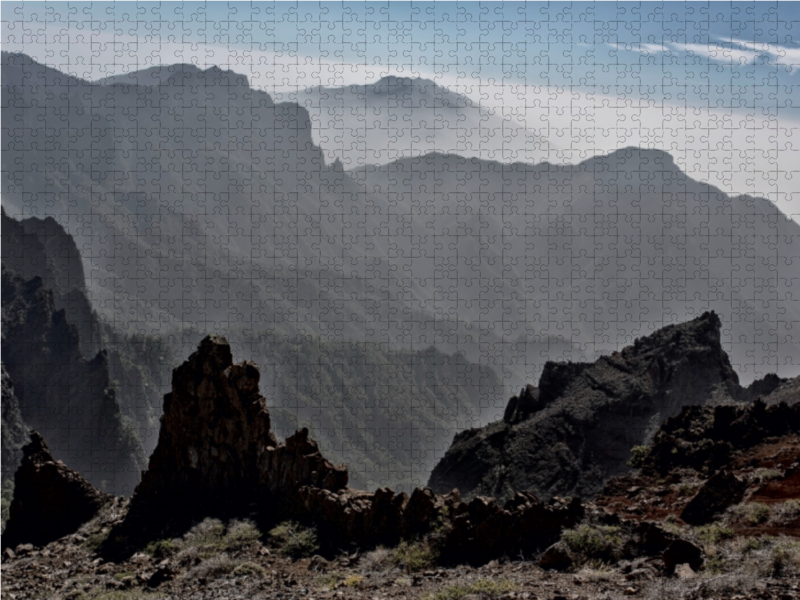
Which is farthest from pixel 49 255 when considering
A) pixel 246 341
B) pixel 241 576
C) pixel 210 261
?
pixel 241 576

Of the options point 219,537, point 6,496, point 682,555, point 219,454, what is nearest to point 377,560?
point 219,537

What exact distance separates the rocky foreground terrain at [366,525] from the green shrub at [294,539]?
2.1 inches

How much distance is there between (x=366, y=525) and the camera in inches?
792

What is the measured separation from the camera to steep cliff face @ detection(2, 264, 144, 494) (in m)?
74.4

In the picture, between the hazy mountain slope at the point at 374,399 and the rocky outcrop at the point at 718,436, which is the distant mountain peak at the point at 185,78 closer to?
the hazy mountain slope at the point at 374,399

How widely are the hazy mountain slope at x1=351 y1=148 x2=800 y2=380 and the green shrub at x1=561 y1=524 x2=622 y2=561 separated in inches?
3128

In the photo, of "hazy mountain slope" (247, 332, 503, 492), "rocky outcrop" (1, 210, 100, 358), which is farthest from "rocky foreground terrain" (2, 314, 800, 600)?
"rocky outcrop" (1, 210, 100, 358)

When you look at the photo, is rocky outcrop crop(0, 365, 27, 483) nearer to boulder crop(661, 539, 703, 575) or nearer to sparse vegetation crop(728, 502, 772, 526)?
sparse vegetation crop(728, 502, 772, 526)

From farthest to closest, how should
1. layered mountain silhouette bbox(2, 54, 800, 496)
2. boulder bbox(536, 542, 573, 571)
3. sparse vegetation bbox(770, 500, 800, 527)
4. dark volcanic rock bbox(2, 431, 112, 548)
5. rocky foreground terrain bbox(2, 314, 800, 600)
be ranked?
layered mountain silhouette bbox(2, 54, 800, 496)
dark volcanic rock bbox(2, 431, 112, 548)
sparse vegetation bbox(770, 500, 800, 527)
boulder bbox(536, 542, 573, 571)
rocky foreground terrain bbox(2, 314, 800, 600)

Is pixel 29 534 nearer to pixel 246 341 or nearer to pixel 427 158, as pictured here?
pixel 246 341

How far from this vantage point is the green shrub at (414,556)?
18.3 metres

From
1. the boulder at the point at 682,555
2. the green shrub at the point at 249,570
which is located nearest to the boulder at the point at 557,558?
the boulder at the point at 682,555

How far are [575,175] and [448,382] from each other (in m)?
67.5

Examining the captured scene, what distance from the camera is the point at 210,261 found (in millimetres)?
164500
